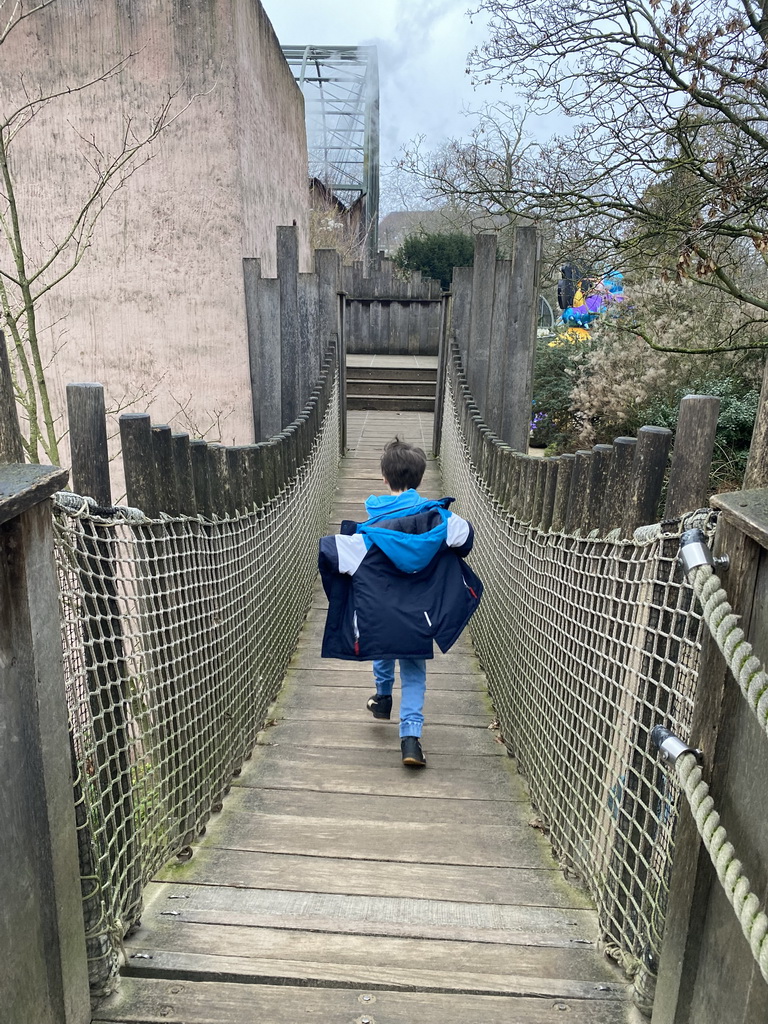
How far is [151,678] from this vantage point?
217 cm

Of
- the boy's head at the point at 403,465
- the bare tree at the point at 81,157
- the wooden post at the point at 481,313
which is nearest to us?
the boy's head at the point at 403,465

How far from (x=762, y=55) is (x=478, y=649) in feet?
18.3

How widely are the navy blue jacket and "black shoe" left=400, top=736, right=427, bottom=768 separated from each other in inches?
14.5

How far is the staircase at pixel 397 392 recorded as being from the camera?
34.5 feet

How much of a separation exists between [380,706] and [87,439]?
2.07 m

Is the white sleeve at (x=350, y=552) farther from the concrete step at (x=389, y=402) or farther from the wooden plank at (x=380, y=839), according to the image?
the concrete step at (x=389, y=402)

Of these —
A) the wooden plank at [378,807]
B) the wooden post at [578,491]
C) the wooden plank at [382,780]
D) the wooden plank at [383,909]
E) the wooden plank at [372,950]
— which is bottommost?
the wooden plank at [382,780]

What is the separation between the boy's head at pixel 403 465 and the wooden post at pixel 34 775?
6.21 ft

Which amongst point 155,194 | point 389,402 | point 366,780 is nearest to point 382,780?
point 366,780

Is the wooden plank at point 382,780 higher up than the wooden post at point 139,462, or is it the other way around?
the wooden post at point 139,462

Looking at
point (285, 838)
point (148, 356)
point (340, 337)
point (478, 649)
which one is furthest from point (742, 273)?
point (285, 838)

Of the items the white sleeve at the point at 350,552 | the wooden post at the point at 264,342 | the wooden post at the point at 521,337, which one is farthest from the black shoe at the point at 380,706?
the wooden post at the point at 521,337

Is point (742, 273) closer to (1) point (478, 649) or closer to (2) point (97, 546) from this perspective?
(1) point (478, 649)

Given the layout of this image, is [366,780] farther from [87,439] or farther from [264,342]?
[264,342]
